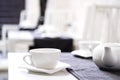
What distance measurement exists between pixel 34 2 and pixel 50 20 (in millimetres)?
765

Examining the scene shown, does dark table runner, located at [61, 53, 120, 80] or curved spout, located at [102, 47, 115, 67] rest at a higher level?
curved spout, located at [102, 47, 115, 67]

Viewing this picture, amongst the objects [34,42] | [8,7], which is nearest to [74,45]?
[34,42]

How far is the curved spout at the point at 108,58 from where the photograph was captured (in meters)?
0.84

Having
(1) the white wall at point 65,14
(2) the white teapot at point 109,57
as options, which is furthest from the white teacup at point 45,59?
(1) the white wall at point 65,14

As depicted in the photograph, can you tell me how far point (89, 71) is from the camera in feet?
2.79

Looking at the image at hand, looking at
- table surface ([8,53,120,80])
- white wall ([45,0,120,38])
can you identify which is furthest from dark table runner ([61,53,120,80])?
white wall ([45,0,120,38])

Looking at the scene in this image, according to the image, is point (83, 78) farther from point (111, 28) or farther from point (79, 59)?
point (111, 28)

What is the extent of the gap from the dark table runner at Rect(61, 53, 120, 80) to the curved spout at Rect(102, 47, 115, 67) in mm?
28

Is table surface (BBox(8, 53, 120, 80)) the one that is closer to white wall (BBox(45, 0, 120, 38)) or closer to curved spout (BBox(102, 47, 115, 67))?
curved spout (BBox(102, 47, 115, 67))

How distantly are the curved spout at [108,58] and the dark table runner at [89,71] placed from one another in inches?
1.1

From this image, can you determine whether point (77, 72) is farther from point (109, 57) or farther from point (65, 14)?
point (65, 14)

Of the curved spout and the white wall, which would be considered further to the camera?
the white wall

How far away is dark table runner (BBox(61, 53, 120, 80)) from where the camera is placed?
0.78 m

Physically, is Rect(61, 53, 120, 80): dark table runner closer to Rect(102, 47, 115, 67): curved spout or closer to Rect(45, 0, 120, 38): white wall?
Rect(102, 47, 115, 67): curved spout
